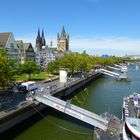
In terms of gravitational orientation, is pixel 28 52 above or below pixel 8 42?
below

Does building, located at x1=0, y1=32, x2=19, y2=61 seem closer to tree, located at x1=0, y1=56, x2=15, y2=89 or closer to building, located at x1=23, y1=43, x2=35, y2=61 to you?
building, located at x1=23, y1=43, x2=35, y2=61

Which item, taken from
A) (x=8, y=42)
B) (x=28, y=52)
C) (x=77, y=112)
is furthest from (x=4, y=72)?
(x=28, y=52)

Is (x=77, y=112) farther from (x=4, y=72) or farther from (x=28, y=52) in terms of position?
(x=28, y=52)

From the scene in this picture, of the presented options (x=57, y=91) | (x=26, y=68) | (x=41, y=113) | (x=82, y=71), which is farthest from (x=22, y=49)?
(x=41, y=113)

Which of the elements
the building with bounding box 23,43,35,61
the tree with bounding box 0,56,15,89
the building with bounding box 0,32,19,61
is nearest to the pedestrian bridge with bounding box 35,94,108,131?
the tree with bounding box 0,56,15,89

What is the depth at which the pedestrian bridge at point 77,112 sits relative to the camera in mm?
32250

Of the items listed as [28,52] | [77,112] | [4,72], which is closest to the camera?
[4,72]

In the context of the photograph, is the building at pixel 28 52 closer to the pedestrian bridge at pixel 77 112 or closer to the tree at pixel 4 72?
the pedestrian bridge at pixel 77 112

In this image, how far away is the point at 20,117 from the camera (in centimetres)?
3531

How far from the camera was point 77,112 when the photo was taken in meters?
35.1

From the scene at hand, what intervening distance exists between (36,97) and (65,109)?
5473mm

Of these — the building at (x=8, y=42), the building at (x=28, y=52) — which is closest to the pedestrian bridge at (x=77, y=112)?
the building at (x=8, y=42)

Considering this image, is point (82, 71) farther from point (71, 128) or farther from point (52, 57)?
point (71, 128)

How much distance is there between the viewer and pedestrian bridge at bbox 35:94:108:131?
106ft
